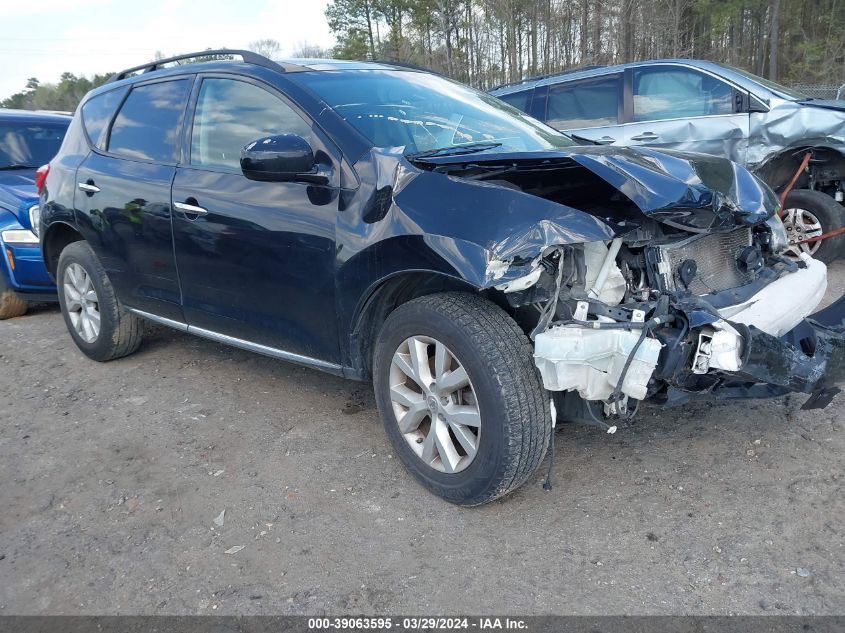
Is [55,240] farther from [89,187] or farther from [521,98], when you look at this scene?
[521,98]

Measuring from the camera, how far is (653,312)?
97.1 inches

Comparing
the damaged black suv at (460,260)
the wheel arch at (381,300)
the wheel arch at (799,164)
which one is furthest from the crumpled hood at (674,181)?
the wheel arch at (799,164)

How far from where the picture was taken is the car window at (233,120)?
3.34 metres

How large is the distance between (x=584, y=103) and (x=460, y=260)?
5.37 metres

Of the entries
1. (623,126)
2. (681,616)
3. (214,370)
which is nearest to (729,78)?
(623,126)

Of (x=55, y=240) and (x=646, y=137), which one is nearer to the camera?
(x=55, y=240)

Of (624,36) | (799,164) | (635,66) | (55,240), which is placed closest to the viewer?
(55,240)

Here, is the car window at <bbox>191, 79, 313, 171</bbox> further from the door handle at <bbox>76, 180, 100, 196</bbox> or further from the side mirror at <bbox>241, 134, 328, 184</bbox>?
the door handle at <bbox>76, 180, 100, 196</bbox>

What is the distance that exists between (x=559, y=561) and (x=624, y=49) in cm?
2501

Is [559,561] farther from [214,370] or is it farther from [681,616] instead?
[214,370]

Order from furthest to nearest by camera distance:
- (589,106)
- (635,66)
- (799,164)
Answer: (589,106)
(635,66)
(799,164)

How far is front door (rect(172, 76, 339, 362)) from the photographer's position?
3.12 meters

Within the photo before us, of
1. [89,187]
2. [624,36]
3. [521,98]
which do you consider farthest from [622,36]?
[89,187]

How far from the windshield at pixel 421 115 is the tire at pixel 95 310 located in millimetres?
2122
